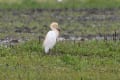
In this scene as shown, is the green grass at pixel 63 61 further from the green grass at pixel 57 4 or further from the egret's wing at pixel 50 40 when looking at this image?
the green grass at pixel 57 4

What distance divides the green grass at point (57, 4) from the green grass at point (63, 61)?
14913 millimetres

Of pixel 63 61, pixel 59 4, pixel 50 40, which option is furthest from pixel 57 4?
pixel 63 61

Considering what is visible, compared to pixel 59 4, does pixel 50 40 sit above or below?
below

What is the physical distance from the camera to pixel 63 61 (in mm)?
16797

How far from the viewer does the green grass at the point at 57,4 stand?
35500mm

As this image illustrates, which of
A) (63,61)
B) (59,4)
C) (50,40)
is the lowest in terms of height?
(63,61)

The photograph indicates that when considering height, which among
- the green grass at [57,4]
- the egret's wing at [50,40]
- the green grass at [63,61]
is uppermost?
the green grass at [57,4]

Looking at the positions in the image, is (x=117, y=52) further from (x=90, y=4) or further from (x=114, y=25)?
(x=90, y=4)

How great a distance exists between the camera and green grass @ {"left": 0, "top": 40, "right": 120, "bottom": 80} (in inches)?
566

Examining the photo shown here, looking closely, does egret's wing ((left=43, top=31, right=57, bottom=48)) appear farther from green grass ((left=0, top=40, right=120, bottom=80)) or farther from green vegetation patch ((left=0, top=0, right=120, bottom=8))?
green vegetation patch ((left=0, top=0, right=120, bottom=8))

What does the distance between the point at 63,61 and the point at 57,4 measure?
19.2m

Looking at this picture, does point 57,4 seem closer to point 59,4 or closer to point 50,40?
point 59,4

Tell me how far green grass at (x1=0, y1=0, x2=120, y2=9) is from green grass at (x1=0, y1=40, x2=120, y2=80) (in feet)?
48.9

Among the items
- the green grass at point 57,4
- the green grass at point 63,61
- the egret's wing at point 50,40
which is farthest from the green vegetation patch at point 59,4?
the egret's wing at point 50,40
